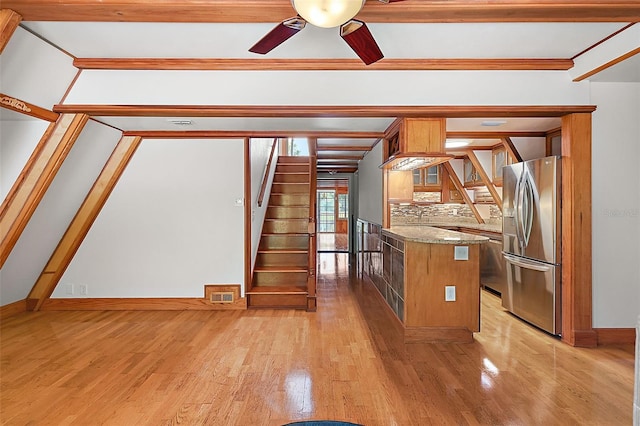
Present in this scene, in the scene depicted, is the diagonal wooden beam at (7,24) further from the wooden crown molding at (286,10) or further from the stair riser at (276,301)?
the stair riser at (276,301)

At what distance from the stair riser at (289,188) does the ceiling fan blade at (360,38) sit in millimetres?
4119

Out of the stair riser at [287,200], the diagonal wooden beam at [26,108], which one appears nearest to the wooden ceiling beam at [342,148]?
the stair riser at [287,200]

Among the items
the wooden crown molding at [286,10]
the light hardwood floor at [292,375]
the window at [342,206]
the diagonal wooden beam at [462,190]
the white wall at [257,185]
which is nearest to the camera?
the wooden crown molding at [286,10]

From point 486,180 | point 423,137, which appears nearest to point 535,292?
point 423,137

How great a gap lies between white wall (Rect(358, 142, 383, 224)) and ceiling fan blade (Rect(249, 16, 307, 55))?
114 inches

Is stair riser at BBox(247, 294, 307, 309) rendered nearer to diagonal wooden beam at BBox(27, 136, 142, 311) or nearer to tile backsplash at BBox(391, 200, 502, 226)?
diagonal wooden beam at BBox(27, 136, 142, 311)

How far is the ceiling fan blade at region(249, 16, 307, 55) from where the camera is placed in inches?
74.8

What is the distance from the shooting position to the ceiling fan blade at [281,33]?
6.23ft

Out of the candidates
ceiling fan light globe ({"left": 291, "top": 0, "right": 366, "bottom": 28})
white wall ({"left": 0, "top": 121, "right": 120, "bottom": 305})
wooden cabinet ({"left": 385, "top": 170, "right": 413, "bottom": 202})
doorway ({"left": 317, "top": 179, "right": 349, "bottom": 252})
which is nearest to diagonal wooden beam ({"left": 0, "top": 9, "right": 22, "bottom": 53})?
white wall ({"left": 0, "top": 121, "right": 120, "bottom": 305})

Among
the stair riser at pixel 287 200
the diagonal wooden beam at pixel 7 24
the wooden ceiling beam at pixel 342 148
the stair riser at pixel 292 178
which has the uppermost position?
the wooden ceiling beam at pixel 342 148

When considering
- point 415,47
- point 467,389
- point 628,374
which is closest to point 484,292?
point 628,374

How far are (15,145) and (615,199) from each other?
16.9 ft

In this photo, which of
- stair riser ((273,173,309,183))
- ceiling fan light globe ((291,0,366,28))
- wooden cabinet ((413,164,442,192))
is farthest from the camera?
wooden cabinet ((413,164,442,192))

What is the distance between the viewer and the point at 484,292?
5.51 meters
